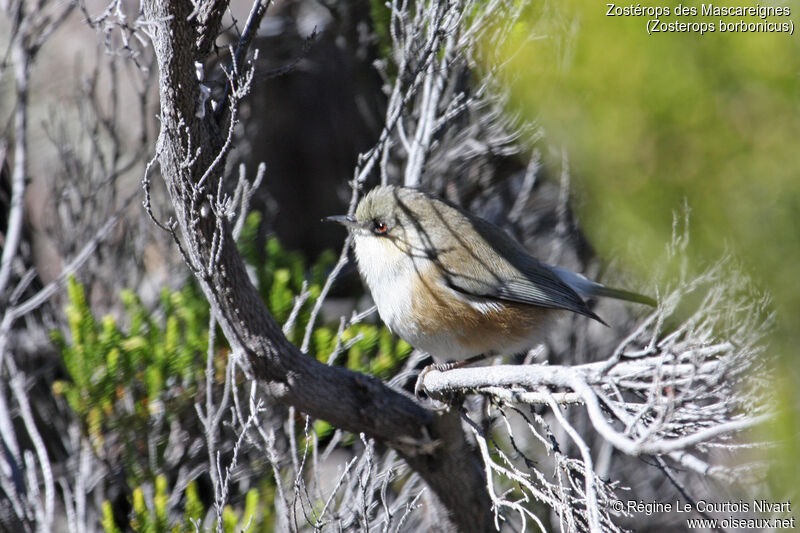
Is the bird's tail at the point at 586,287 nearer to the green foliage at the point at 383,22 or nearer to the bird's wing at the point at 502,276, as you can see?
the bird's wing at the point at 502,276

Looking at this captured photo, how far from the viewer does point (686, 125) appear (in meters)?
3.52

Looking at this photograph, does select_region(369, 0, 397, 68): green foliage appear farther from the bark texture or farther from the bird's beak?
the bark texture

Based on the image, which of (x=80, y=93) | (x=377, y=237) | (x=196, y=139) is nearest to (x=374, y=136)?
(x=80, y=93)

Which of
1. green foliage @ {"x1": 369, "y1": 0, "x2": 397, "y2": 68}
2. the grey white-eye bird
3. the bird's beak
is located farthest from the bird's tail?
green foliage @ {"x1": 369, "y1": 0, "x2": 397, "y2": 68}

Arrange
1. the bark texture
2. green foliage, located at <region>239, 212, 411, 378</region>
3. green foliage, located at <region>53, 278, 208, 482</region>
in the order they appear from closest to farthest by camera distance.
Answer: the bark texture, green foliage, located at <region>53, 278, 208, 482</region>, green foliage, located at <region>239, 212, 411, 378</region>

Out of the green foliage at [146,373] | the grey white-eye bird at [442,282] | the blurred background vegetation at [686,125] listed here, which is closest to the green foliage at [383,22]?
the blurred background vegetation at [686,125]

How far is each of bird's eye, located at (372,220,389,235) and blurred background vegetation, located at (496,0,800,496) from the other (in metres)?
1.20

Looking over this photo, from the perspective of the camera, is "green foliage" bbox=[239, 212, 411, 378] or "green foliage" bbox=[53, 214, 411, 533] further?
"green foliage" bbox=[239, 212, 411, 378]

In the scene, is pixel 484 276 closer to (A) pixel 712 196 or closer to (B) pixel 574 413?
(A) pixel 712 196

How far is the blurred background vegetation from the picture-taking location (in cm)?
329

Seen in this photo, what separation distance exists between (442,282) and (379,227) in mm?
396

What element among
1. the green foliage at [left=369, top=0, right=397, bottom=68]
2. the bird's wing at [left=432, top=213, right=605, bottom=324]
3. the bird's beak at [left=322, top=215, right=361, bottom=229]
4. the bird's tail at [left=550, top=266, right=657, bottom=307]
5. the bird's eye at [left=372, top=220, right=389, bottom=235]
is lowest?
the bird's tail at [left=550, top=266, right=657, bottom=307]

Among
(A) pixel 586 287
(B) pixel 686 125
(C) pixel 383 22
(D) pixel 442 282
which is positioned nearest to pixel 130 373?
(D) pixel 442 282

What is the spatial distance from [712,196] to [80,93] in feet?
13.9
